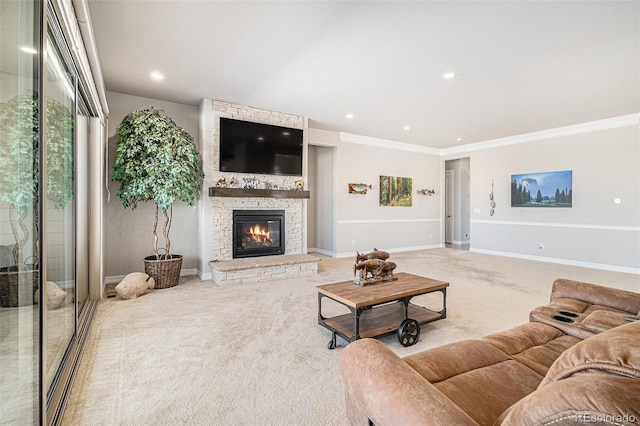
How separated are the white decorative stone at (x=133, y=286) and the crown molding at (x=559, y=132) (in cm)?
777

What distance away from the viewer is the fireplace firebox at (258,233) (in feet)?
17.2

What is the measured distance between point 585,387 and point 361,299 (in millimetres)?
1913

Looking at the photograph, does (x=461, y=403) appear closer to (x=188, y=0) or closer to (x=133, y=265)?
(x=188, y=0)

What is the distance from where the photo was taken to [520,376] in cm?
140

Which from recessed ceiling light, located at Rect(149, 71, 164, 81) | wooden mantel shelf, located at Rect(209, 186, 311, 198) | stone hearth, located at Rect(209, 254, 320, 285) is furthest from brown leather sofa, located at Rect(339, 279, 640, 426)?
recessed ceiling light, located at Rect(149, 71, 164, 81)

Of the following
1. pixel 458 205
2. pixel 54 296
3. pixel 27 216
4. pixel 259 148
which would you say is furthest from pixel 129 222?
pixel 458 205

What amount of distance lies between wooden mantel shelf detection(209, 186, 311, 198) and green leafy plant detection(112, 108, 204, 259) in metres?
0.51

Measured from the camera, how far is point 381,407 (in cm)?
100

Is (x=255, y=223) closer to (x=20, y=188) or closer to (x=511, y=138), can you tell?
(x=20, y=188)

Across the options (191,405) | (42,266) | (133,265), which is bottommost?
(191,405)

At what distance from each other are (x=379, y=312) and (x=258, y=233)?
3.00 m

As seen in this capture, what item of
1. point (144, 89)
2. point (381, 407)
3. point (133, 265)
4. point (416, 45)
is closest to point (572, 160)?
point (416, 45)

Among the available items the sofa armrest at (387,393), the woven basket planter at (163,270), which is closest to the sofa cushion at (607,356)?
the sofa armrest at (387,393)

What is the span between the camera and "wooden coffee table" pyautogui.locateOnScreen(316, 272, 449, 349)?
8.19 feet
